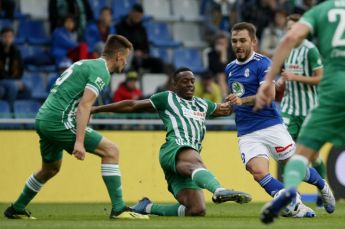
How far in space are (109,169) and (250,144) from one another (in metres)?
1.84

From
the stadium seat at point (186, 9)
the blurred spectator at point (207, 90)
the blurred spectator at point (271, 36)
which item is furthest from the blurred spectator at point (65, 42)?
the blurred spectator at point (271, 36)

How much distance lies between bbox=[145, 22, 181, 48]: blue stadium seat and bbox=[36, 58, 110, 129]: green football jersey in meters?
9.57

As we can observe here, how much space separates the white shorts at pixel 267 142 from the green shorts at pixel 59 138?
1.87 metres

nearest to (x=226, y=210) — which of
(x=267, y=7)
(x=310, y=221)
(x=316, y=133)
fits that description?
(x=310, y=221)

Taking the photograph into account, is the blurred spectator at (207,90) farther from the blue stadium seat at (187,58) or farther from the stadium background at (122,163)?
the blue stadium seat at (187,58)

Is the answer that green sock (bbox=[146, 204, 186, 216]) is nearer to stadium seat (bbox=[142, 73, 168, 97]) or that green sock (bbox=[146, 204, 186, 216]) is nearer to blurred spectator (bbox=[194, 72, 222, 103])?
blurred spectator (bbox=[194, 72, 222, 103])

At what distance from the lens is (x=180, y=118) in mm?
12117

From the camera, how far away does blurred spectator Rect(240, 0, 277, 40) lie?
2094 centimetres

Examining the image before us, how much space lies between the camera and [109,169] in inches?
440

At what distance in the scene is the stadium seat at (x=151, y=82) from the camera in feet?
63.8

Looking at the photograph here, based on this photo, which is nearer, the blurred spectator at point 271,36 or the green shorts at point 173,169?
the green shorts at point 173,169

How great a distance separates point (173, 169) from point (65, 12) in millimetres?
7979

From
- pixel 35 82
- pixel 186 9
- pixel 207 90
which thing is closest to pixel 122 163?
pixel 207 90

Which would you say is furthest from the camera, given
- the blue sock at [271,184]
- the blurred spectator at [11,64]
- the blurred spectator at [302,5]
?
the blurred spectator at [302,5]
